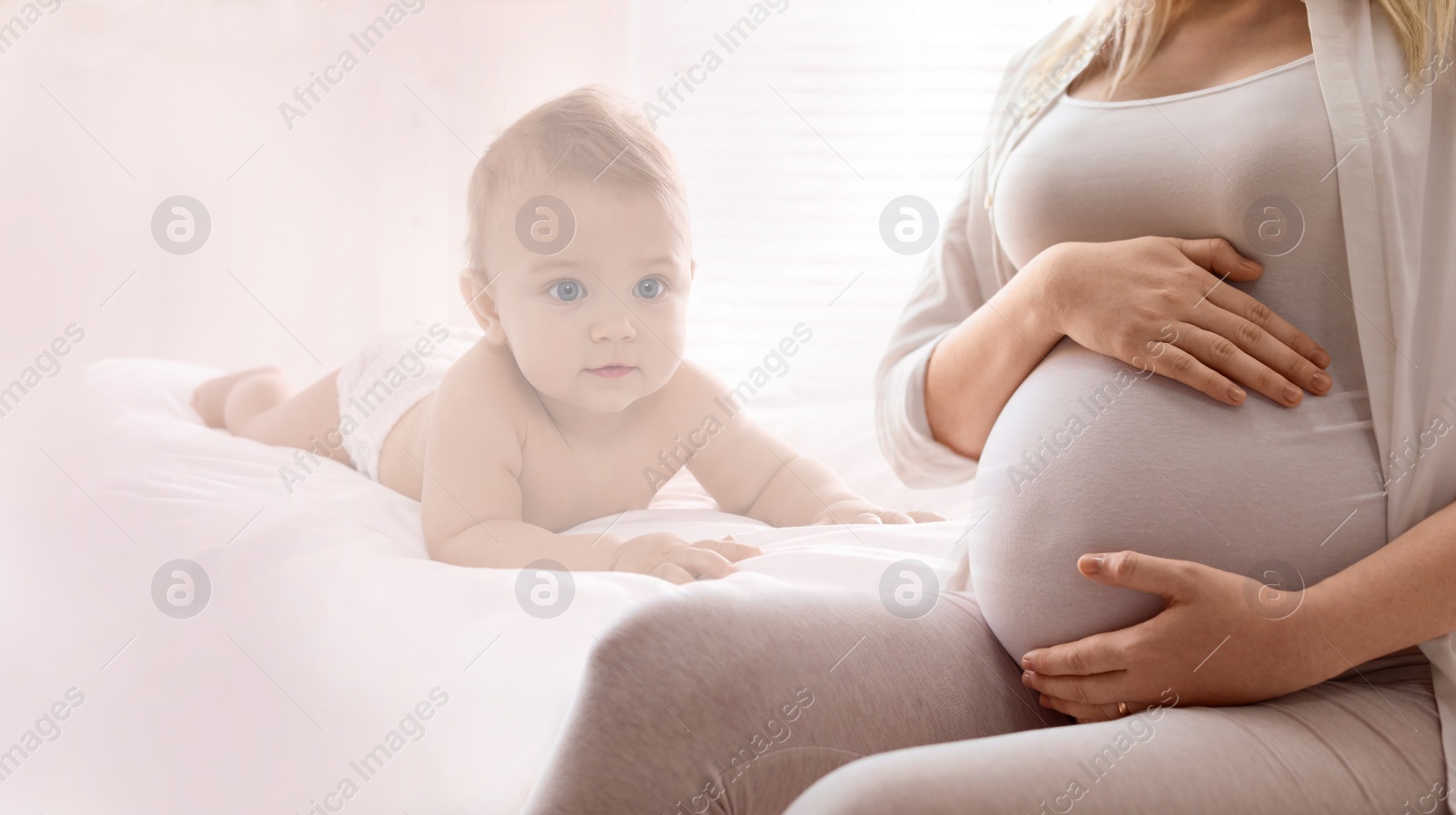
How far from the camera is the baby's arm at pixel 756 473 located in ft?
3.76

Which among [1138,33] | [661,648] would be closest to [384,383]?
[661,648]

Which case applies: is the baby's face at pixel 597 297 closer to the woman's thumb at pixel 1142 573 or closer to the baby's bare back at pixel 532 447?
the baby's bare back at pixel 532 447

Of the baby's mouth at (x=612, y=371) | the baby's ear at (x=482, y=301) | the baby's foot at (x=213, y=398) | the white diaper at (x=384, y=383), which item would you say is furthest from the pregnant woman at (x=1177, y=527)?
the baby's foot at (x=213, y=398)

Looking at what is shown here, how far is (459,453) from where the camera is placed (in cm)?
100

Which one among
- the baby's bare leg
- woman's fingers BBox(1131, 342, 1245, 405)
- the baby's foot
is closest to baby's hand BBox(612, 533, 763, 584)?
woman's fingers BBox(1131, 342, 1245, 405)

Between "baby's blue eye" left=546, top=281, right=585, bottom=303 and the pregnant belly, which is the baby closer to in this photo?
"baby's blue eye" left=546, top=281, right=585, bottom=303

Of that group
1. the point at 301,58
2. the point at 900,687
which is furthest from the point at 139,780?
the point at 301,58

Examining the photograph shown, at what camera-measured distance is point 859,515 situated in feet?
3.63

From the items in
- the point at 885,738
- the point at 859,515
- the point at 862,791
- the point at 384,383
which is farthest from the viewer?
the point at 384,383

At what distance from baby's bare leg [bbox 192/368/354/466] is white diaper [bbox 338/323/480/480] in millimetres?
49

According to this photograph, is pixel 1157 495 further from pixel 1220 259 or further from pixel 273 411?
pixel 273 411

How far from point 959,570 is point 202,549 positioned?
0.73m

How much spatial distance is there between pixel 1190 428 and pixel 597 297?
62cm

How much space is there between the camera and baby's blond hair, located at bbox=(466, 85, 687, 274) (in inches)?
38.5
